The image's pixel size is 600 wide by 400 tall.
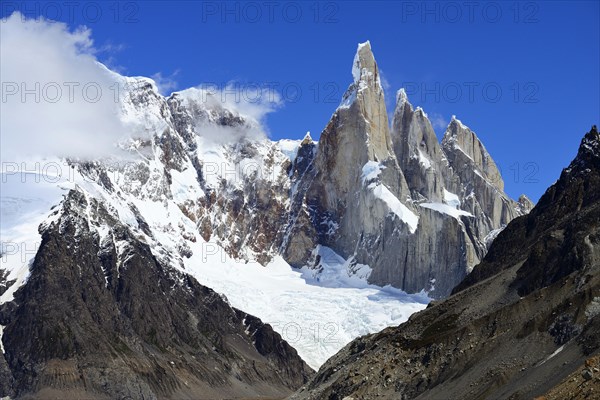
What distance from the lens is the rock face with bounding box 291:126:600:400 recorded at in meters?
74.4

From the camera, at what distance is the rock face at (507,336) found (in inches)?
2931

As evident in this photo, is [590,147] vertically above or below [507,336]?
above

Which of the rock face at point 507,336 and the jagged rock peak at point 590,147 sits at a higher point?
the jagged rock peak at point 590,147

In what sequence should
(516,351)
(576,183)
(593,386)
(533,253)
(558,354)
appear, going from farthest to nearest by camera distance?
(576,183) → (533,253) → (516,351) → (558,354) → (593,386)

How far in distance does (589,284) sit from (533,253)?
22.8m

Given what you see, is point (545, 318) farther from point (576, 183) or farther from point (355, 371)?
point (576, 183)

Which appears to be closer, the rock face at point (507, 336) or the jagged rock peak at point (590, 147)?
the rock face at point (507, 336)

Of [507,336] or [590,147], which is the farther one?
[590,147]

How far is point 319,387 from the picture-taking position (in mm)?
106000

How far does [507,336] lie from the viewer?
8556 centimetres

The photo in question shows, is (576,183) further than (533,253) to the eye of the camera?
Yes

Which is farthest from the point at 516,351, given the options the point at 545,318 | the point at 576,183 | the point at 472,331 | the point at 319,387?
the point at 576,183

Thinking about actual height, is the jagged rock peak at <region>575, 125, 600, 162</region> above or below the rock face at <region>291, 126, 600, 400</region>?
above

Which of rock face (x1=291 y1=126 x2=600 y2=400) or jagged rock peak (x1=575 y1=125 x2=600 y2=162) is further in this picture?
jagged rock peak (x1=575 y1=125 x2=600 y2=162)
